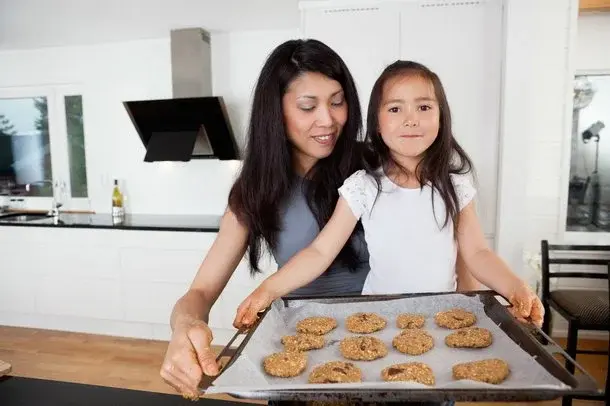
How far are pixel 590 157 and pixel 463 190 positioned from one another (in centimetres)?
256

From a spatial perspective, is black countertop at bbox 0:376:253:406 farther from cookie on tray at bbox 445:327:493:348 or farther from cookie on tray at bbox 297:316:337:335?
cookie on tray at bbox 445:327:493:348

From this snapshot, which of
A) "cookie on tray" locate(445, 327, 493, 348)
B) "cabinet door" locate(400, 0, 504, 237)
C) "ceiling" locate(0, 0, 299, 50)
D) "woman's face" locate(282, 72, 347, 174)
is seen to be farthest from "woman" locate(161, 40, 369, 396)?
"ceiling" locate(0, 0, 299, 50)

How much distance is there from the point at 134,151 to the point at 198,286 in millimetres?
3028

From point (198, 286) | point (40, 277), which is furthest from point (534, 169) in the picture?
point (40, 277)

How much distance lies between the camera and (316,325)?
36.5 inches

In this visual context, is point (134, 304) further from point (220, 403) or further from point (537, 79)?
point (537, 79)

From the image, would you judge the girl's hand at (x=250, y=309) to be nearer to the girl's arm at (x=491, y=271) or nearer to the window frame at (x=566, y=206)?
the girl's arm at (x=491, y=271)

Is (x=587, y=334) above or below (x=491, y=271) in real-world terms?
below

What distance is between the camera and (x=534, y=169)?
119 inches

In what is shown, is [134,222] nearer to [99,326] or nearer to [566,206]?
[99,326]

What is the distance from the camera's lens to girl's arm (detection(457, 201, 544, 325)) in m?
0.82

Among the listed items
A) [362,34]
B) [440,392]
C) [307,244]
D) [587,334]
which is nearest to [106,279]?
[362,34]

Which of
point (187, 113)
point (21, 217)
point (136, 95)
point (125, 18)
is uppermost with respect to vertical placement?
point (125, 18)

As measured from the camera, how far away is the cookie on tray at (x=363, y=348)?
2.72 feet
